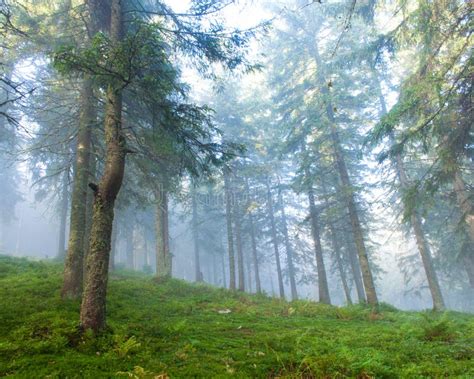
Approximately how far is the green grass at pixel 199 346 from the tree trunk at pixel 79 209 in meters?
0.74

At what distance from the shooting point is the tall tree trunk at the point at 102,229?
20.2ft

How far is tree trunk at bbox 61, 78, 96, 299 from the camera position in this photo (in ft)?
28.5

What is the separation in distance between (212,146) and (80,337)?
5607 millimetres

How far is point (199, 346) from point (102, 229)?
10.6 feet

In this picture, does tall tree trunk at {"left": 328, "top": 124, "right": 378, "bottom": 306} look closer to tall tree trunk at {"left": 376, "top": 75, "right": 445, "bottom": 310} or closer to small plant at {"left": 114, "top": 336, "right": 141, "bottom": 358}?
tall tree trunk at {"left": 376, "top": 75, "right": 445, "bottom": 310}

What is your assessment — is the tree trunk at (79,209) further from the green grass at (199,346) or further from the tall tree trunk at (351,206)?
the tall tree trunk at (351,206)

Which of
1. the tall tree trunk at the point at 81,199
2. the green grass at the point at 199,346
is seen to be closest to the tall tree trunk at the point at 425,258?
the green grass at the point at 199,346

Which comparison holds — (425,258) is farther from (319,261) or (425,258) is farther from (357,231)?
(319,261)

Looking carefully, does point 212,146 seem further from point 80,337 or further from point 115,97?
point 80,337

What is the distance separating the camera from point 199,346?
6027mm

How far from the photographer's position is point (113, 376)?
4.36 m

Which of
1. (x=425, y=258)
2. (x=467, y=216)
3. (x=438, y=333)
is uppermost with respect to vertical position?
(x=467, y=216)

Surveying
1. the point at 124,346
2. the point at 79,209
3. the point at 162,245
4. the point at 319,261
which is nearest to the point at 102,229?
the point at 124,346

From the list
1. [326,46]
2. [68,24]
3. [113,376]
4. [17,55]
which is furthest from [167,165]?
[326,46]
